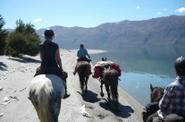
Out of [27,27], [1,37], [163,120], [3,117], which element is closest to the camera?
[163,120]

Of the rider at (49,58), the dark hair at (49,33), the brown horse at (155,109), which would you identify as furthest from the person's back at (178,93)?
the dark hair at (49,33)

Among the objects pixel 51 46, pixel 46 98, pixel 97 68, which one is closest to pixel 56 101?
pixel 46 98

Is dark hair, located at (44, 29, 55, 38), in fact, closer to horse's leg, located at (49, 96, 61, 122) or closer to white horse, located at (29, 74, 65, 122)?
white horse, located at (29, 74, 65, 122)

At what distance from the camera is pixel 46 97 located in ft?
23.0

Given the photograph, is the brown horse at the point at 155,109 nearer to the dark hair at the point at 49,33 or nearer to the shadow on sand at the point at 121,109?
the dark hair at the point at 49,33

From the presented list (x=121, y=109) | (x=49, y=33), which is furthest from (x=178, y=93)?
(x=121, y=109)

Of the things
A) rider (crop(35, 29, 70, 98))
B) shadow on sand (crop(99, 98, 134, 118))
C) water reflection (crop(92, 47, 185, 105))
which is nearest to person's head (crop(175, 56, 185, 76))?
rider (crop(35, 29, 70, 98))

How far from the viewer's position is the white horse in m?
7.03

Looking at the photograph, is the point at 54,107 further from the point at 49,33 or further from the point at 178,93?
the point at 178,93

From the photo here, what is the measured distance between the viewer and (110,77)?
13.1 metres

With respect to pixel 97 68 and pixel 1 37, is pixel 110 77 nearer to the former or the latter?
pixel 97 68

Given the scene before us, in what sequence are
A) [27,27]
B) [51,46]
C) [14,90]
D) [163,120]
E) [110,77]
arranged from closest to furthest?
[163,120] < [51,46] < [110,77] < [14,90] < [27,27]

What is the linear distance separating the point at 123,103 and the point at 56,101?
29.0 feet

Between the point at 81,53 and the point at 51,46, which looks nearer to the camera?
the point at 51,46
